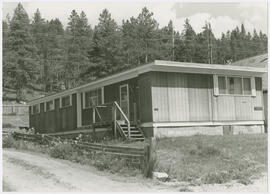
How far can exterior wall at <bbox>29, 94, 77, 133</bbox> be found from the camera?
83.8 feet

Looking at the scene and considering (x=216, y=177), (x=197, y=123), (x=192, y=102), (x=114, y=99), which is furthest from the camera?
(x=114, y=99)

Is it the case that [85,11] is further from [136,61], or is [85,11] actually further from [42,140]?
[42,140]

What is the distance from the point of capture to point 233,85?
67.9 feet

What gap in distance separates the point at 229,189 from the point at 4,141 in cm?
1465

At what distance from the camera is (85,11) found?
65250 mm

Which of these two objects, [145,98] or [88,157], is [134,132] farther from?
[88,157]

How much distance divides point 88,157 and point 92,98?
9023 millimetres

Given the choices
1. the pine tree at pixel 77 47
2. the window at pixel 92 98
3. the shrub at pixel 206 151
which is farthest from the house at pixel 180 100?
the pine tree at pixel 77 47

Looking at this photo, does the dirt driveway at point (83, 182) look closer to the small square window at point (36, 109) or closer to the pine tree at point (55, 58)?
→ the small square window at point (36, 109)

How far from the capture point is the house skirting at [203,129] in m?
18.3

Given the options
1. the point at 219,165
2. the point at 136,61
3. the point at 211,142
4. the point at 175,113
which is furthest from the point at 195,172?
the point at 136,61

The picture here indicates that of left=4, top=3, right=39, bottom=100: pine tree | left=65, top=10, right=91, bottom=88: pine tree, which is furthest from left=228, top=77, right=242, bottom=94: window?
left=4, top=3, right=39, bottom=100: pine tree

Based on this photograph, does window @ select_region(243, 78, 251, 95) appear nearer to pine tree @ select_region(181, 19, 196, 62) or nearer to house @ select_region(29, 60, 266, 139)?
house @ select_region(29, 60, 266, 139)

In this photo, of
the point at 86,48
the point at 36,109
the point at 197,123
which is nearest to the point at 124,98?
the point at 197,123
